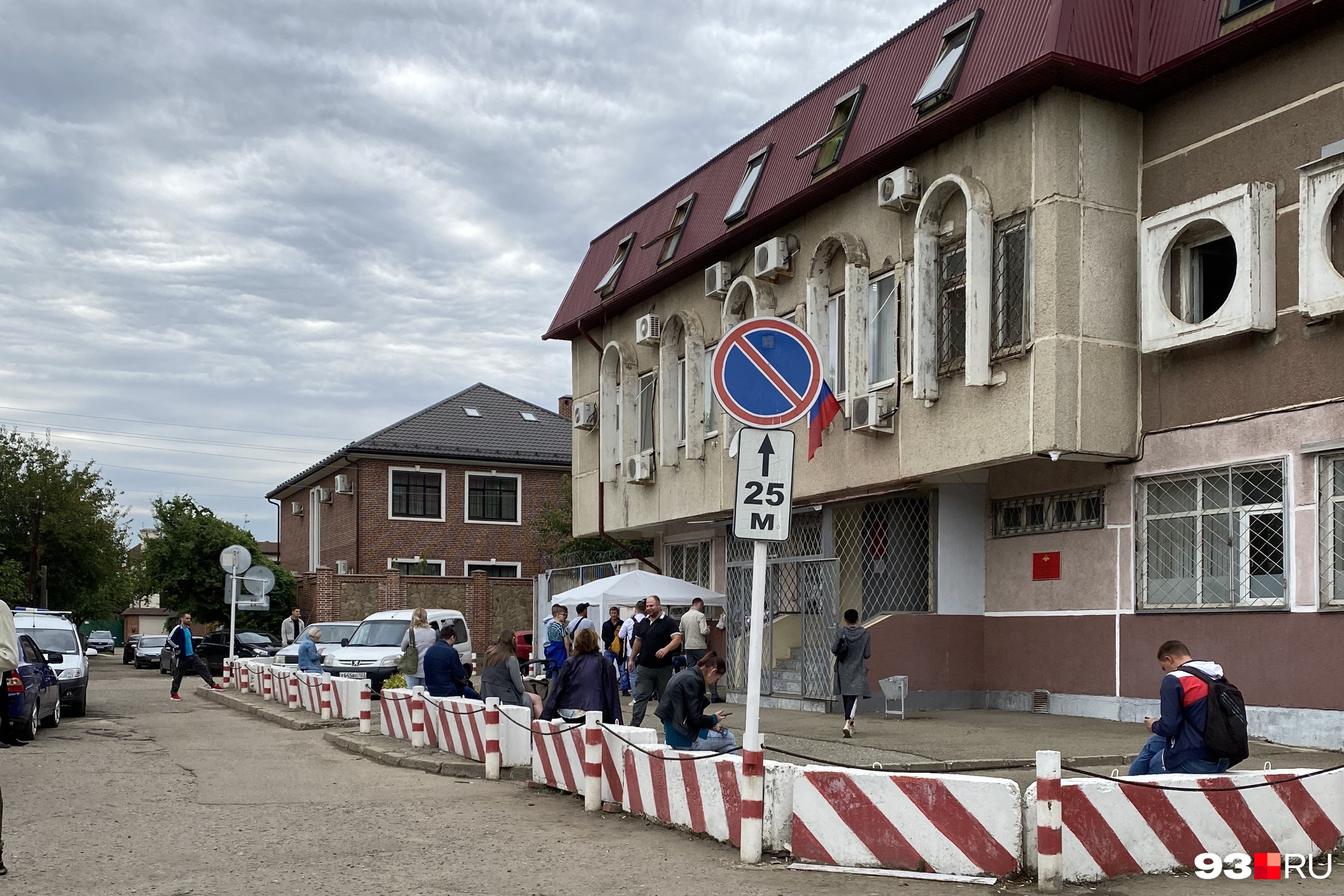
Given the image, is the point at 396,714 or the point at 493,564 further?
the point at 493,564

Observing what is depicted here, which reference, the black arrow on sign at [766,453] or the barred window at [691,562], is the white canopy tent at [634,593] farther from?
the black arrow on sign at [766,453]

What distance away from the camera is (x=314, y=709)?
20.8 meters

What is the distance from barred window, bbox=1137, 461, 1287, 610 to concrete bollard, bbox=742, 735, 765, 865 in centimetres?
786

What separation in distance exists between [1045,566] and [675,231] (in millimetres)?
9936

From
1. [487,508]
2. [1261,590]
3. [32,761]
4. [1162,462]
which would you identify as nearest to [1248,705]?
[1261,590]

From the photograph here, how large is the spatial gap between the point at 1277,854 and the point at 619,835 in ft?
13.6

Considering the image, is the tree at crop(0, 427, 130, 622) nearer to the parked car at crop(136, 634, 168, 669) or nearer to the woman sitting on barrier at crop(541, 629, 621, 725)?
the parked car at crop(136, 634, 168, 669)

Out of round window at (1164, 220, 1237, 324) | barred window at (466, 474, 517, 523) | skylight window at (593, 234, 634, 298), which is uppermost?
skylight window at (593, 234, 634, 298)

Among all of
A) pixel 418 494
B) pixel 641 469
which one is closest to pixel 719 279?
pixel 641 469

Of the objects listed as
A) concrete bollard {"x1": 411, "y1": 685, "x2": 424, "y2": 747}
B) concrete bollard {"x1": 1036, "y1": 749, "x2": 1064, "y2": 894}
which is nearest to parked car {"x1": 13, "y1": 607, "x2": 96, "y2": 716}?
concrete bollard {"x1": 411, "y1": 685, "x2": 424, "y2": 747}

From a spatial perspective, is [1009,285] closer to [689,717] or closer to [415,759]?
[689,717]

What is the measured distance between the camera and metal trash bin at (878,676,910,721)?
677 inches

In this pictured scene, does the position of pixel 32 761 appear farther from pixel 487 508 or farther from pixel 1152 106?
pixel 487 508

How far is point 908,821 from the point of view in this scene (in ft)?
26.3
